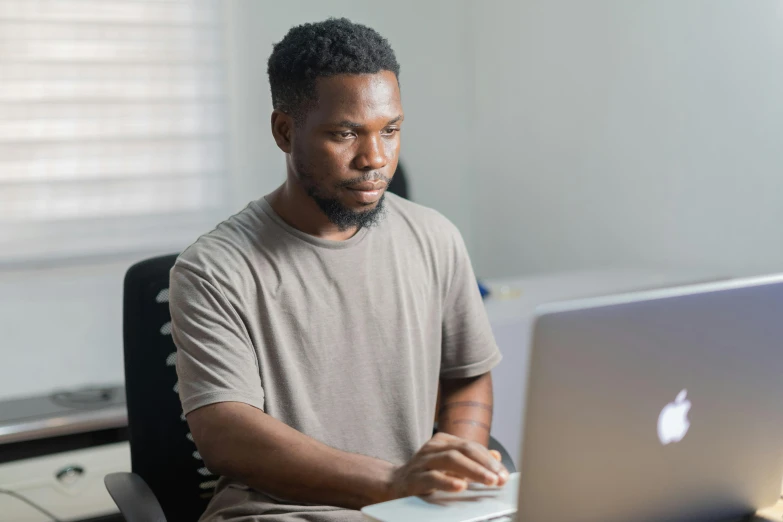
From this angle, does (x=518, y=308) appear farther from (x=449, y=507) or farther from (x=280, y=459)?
(x=449, y=507)

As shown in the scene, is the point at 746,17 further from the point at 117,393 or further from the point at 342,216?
the point at 117,393

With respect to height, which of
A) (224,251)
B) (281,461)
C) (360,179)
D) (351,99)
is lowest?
(281,461)

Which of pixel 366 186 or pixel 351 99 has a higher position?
pixel 351 99

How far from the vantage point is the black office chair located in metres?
1.39

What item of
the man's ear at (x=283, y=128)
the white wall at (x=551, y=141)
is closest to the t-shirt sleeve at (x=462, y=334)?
the man's ear at (x=283, y=128)

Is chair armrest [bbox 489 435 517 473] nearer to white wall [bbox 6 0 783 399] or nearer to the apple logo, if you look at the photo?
the apple logo

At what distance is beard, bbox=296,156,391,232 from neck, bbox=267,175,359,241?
10 millimetres

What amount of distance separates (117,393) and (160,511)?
118 cm

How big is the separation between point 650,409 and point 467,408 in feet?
2.18

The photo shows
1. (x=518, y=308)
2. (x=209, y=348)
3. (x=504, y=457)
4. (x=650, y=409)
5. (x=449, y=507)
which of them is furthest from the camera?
(x=518, y=308)

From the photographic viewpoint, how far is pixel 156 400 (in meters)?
1.40

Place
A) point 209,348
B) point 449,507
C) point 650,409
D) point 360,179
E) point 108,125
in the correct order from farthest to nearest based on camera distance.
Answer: point 108,125 < point 360,179 < point 209,348 < point 449,507 < point 650,409

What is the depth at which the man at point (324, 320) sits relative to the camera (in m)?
1.22

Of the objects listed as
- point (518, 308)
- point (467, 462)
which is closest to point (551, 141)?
point (518, 308)
